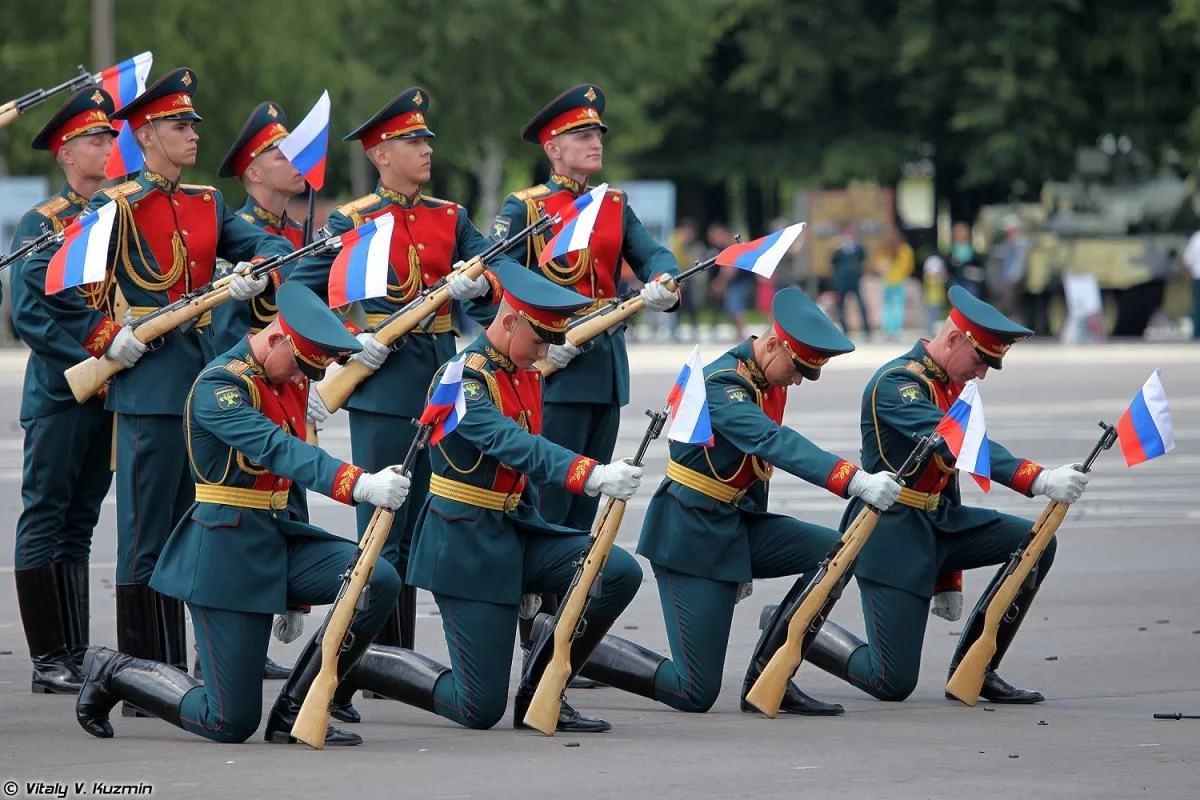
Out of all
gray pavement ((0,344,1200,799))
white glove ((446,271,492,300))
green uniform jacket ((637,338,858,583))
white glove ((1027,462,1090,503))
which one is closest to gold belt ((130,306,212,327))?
white glove ((446,271,492,300))

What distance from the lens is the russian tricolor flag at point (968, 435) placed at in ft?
28.2

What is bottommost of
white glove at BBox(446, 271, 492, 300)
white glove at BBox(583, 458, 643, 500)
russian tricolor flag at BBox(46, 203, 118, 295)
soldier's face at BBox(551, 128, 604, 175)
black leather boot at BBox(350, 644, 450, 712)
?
black leather boot at BBox(350, 644, 450, 712)

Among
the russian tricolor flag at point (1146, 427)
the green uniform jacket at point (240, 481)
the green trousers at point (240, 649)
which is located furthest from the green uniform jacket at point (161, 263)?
the russian tricolor flag at point (1146, 427)

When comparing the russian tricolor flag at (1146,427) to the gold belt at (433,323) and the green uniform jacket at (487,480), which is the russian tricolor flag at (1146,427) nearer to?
the green uniform jacket at (487,480)

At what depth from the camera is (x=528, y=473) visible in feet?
26.4

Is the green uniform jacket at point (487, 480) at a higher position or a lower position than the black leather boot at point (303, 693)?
higher

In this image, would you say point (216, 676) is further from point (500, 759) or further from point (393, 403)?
point (393, 403)

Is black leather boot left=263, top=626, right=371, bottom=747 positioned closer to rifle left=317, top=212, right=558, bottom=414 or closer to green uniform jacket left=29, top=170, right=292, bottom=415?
green uniform jacket left=29, top=170, right=292, bottom=415

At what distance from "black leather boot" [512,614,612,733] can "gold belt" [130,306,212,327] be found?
189cm

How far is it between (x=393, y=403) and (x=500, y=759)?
2.14m

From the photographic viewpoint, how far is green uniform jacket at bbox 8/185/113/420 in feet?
29.4

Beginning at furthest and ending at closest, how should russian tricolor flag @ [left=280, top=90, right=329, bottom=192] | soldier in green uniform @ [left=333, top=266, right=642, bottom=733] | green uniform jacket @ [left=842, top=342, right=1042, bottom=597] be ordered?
russian tricolor flag @ [left=280, top=90, right=329, bottom=192]
green uniform jacket @ [left=842, top=342, right=1042, bottom=597]
soldier in green uniform @ [left=333, top=266, right=642, bottom=733]

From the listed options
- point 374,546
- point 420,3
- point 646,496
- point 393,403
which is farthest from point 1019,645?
point 420,3

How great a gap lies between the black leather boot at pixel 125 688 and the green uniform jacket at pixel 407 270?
5.65 feet
